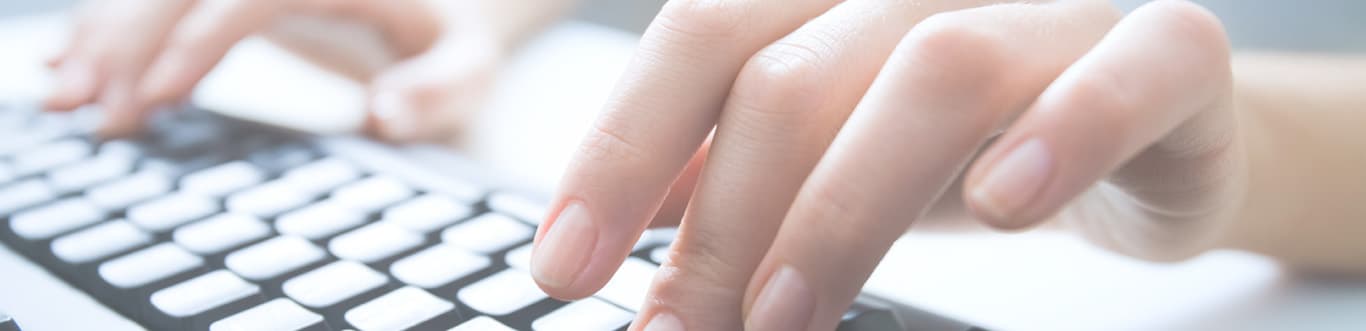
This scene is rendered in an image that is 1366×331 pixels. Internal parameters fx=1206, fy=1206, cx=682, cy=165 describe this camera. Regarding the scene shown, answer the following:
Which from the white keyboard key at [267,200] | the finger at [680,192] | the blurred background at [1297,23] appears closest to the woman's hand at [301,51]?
the white keyboard key at [267,200]

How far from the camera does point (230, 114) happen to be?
53 cm

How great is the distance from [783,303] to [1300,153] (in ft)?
0.98

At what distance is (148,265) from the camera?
344mm

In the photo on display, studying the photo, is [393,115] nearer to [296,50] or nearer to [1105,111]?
[296,50]

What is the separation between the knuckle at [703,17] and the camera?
1.00ft

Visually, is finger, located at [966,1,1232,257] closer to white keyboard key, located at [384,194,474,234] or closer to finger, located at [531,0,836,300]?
finger, located at [531,0,836,300]

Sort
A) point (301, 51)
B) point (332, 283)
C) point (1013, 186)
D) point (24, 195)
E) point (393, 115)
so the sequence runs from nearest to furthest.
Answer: point (1013, 186) < point (332, 283) < point (24, 195) < point (393, 115) < point (301, 51)

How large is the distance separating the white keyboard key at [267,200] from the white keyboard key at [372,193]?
0.01m

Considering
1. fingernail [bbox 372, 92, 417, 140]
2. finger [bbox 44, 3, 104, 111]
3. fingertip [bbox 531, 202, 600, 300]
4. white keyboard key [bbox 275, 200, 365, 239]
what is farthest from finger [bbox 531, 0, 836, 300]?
finger [bbox 44, 3, 104, 111]

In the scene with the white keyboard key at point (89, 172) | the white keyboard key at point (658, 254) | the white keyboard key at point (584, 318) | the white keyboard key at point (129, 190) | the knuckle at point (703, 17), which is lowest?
the white keyboard key at point (584, 318)

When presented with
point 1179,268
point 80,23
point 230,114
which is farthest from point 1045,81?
point 80,23

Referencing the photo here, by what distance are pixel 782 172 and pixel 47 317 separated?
20 centimetres

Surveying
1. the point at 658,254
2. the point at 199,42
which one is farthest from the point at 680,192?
the point at 199,42

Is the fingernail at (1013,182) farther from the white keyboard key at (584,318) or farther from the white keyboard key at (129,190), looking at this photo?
the white keyboard key at (129,190)
